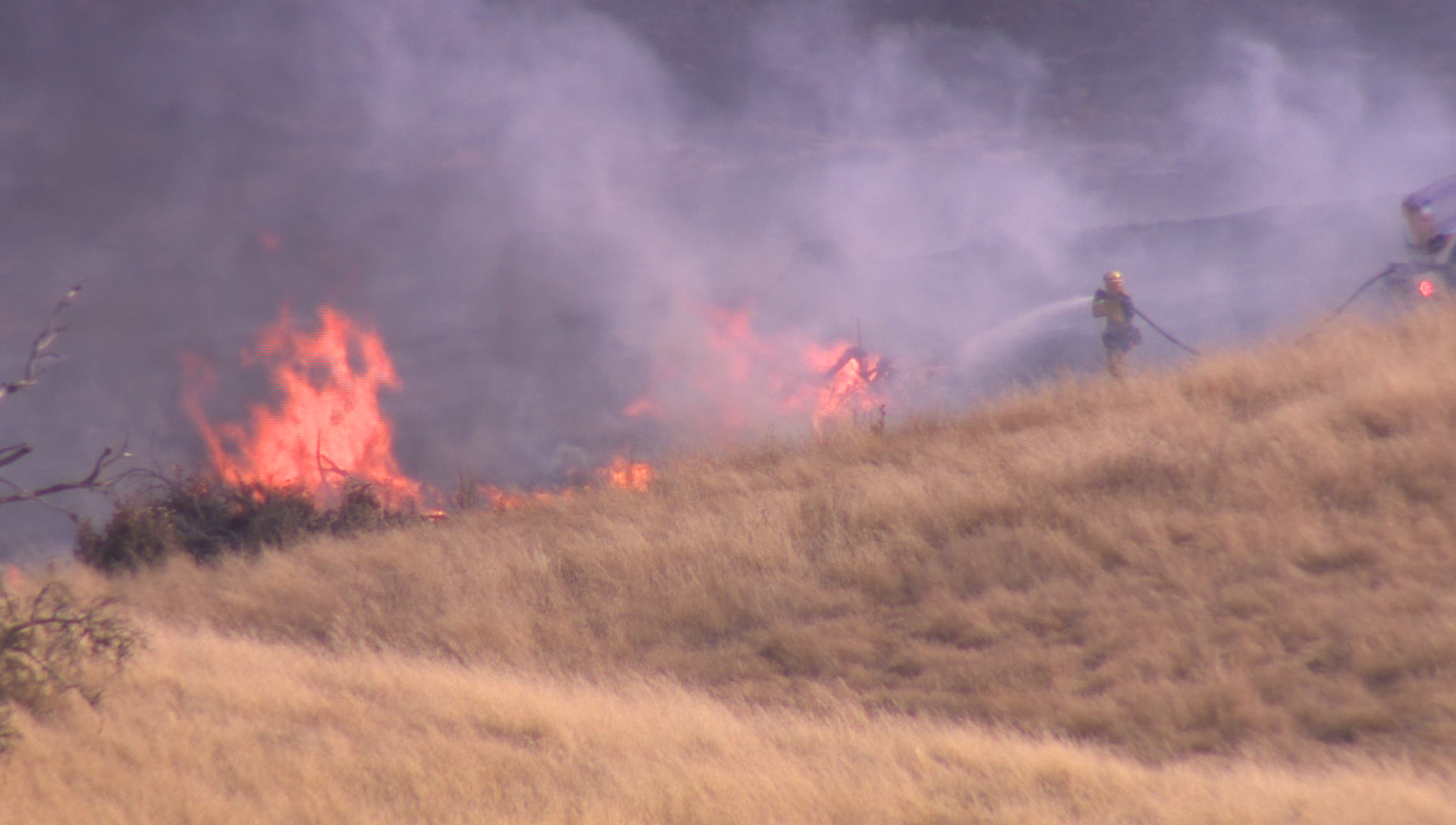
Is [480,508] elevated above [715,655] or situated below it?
above

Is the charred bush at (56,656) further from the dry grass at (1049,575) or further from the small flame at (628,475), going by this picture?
the small flame at (628,475)

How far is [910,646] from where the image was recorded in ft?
27.7

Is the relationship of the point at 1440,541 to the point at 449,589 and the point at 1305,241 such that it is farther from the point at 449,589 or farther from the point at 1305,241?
the point at 1305,241

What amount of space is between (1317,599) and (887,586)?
323 cm

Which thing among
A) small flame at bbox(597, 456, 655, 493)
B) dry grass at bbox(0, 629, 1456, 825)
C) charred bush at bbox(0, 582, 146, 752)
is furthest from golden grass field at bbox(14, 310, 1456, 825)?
small flame at bbox(597, 456, 655, 493)

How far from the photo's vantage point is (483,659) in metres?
9.61

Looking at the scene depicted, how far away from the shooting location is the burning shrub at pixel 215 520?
15.7m

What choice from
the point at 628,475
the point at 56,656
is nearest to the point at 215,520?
the point at 628,475

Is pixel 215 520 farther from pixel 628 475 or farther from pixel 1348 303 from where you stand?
pixel 1348 303

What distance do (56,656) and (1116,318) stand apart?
Result: 11.9 metres

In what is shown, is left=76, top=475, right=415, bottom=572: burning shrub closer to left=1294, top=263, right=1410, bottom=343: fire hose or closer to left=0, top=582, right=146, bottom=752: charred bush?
left=0, top=582, right=146, bottom=752: charred bush

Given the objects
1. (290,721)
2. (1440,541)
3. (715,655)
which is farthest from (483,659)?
(1440,541)

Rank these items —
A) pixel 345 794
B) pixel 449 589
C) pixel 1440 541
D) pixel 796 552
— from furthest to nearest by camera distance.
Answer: pixel 449 589, pixel 796 552, pixel 1440 541, pixel 345 794

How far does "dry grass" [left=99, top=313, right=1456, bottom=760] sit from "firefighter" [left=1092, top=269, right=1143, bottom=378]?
1.17m
